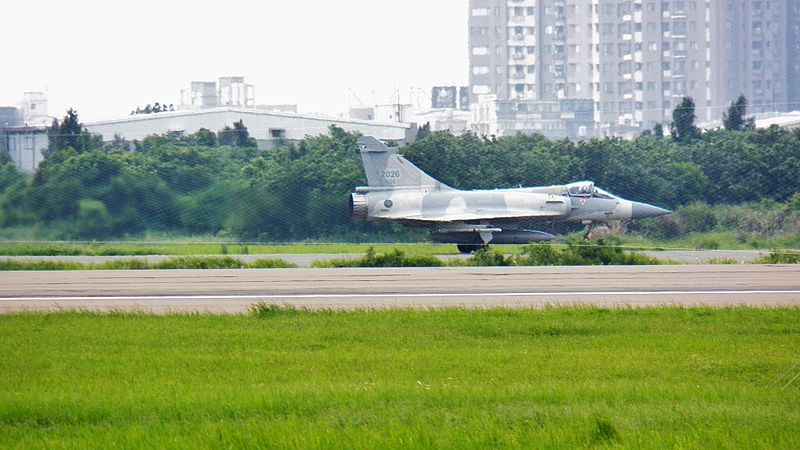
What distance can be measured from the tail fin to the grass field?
58.0ft

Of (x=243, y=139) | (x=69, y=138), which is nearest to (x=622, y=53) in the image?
(x=243, y=139)

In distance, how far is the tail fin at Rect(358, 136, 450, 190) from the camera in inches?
1259

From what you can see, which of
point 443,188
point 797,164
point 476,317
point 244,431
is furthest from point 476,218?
point 244,431

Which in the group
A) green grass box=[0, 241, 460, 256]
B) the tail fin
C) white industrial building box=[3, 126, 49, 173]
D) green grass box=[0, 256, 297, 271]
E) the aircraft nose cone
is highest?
white industrial building box=[3, 126, 49, 173]

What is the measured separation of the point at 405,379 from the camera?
9.85m

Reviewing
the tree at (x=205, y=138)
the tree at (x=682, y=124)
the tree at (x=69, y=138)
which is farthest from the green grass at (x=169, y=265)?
the tree at (x=682, y=124)

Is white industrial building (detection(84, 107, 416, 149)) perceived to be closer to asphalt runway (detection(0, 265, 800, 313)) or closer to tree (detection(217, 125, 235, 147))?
tree (detection(217, 125, 235, 147))

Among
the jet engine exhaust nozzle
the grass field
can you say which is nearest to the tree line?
the jet engine exhaust nozzle

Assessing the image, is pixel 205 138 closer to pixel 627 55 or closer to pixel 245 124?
pixel 245 124

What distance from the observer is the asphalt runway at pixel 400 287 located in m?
16.3

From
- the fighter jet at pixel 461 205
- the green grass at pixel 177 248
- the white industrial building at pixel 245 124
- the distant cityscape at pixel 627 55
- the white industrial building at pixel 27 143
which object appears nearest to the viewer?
the green grass at pixel 177 248

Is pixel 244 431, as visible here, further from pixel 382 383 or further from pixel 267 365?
pixel 267 365

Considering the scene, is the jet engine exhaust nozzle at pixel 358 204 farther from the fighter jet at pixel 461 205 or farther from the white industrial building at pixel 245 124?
the white industrial building at pixel 245 124

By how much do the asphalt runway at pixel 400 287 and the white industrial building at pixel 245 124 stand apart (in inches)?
801
